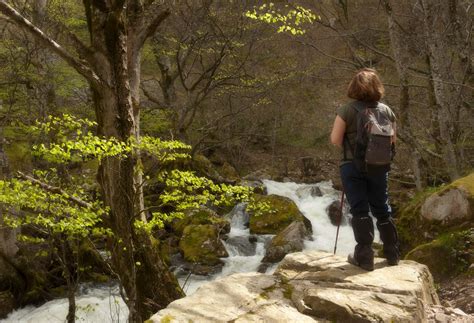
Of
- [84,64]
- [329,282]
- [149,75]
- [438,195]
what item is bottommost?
[329,282]

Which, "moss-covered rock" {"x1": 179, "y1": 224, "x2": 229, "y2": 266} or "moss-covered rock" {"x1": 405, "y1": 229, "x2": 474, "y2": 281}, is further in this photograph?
"moss-covered rock" {"x1": 179, "y1": 224, "x2": 229, "y2": 266}

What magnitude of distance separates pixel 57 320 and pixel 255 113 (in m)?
12.7

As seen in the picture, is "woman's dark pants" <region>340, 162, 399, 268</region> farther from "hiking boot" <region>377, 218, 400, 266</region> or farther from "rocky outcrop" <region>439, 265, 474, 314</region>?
"rocky outcrop" <region>439, 265, 474, 314</region>

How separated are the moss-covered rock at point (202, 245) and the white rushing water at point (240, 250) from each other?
1.13ft

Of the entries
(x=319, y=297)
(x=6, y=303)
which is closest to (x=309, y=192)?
(x=6, y=303)

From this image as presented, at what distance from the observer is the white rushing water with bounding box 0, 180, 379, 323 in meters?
8.91

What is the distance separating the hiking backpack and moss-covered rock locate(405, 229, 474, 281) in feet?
9.49

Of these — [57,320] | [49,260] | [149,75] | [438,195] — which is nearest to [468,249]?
[438,195]

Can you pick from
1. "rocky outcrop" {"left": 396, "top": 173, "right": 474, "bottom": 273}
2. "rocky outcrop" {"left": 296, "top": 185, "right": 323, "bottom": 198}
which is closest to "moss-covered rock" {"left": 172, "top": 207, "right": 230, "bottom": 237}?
"rocky outcrop" {"left": 296, "top": 185, "right": 323, "bottom": 198}

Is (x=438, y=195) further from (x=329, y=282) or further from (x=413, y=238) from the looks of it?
(x=329, y=282)

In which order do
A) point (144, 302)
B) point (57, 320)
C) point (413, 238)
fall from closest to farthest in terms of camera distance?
point (144, 302)
point (413, 238)
point (57, 320)

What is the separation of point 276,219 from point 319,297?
33.5 ft

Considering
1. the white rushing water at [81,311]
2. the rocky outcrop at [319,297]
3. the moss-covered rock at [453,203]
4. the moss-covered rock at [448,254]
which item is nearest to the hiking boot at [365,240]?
the rocky outcrop at [319,297]

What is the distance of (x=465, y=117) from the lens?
10.8 m
